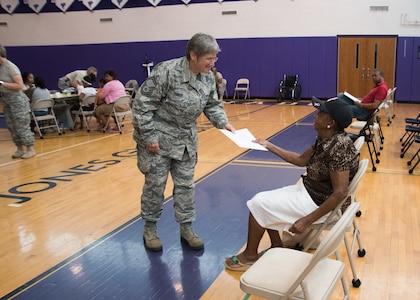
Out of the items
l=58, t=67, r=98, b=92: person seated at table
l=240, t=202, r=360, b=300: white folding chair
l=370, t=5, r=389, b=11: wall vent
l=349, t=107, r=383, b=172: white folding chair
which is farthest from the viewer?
l=370, t=5, r=389, b=11: wall vent

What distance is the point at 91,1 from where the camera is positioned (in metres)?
15.5

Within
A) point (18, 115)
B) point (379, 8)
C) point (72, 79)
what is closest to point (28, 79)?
point (72, 79)

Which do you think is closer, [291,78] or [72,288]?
[72,288]

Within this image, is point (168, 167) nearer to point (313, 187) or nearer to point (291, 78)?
point (313, 187)

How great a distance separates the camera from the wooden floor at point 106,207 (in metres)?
2.97

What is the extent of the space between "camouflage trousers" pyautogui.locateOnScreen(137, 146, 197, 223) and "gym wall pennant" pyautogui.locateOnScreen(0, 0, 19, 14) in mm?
15903

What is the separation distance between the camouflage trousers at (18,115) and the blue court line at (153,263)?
3.51m

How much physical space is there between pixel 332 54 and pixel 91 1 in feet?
28.4

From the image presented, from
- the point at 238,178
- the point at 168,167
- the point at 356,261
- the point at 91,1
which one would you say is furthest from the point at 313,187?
the point at 91,1

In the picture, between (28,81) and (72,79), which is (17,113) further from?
(72,79)

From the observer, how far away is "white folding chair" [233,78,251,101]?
1418 centimetres

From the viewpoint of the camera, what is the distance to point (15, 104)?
652cm

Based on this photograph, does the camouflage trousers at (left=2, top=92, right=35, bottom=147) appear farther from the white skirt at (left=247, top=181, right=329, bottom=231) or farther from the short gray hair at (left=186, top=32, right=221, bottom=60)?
the white skirt at (left=247, top=181, right=329, bottom=231)

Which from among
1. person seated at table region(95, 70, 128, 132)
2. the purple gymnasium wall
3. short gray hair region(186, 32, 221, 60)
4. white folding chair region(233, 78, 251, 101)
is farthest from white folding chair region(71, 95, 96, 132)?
short gray hair region(186, 32, 221, 60)
